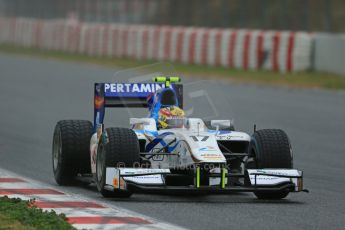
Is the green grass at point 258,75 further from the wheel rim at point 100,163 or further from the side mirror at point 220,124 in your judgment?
the wheel rim at point 100,163

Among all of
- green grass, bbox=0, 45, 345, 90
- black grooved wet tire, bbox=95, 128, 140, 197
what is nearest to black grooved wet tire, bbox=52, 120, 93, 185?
black grooved wet tire, bbox=95, 128, 140, 197

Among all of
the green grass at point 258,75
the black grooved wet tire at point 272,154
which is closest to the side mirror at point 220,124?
the black grooved wet tire at point 272,154

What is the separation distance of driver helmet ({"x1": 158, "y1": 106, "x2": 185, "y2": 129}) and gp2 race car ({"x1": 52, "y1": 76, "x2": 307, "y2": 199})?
0.04 ft

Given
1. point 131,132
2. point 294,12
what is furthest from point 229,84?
point 131,132

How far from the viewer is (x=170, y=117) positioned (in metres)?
11.2

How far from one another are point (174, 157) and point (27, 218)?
7.31 ft

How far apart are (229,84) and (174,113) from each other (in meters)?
18.0

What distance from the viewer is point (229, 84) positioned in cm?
2909

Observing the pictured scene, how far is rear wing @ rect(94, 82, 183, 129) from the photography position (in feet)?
39.6

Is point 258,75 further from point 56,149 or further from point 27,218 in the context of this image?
point 27,218

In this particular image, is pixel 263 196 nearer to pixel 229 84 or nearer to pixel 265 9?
pixel 229 84

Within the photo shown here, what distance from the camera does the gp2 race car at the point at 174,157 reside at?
388 inches

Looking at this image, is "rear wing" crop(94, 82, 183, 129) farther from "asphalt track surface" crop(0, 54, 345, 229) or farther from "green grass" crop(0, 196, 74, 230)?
"green grass" crop(0, 196, 74, 230)

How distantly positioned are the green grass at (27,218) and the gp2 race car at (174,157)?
3.81 ft
